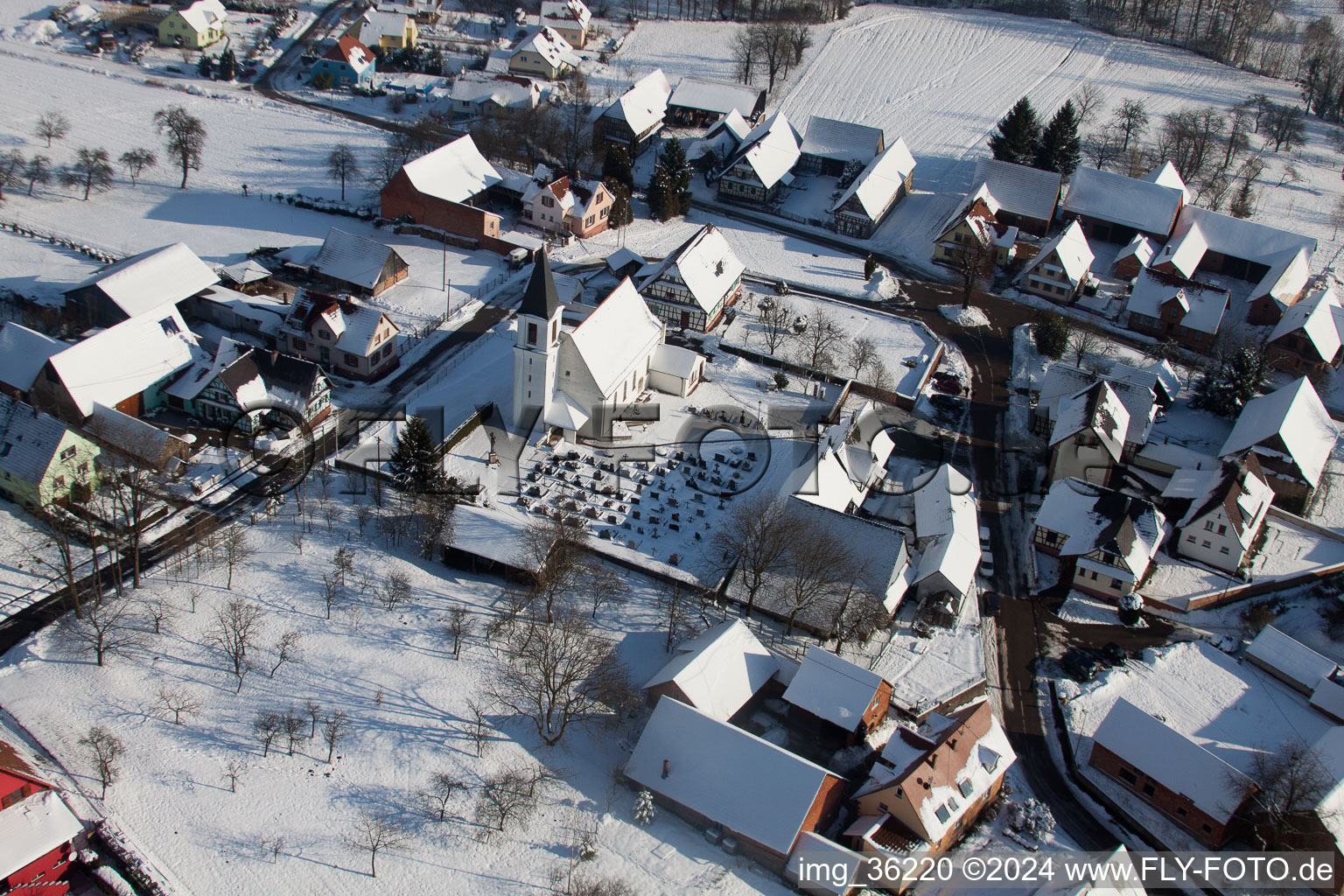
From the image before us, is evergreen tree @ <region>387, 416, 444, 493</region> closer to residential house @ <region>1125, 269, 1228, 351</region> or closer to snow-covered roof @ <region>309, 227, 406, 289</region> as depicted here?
snow-covered roof @ <region>309, 227, 406, 289</region>

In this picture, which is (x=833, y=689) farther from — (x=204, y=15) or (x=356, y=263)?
(x=204, y=15)

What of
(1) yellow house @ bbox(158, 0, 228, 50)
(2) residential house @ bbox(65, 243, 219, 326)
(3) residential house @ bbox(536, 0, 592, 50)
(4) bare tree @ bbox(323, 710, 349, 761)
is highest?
(3) residential house @ bbox(536, 0, 592, 50)

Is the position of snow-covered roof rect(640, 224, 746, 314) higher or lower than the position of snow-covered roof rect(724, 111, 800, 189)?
lower

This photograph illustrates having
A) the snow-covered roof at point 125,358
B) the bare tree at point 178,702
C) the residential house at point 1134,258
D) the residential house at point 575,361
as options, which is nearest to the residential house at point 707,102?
the residential house at point 1134,258

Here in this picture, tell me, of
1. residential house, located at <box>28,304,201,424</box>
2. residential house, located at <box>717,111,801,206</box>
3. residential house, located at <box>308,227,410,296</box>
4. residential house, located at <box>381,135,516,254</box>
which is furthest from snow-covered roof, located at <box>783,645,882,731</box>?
residential house, located at <box>717,111,801,206</box>

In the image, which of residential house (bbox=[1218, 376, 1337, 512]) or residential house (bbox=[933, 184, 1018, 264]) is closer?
residential house (bbox=[1218, 376, 1337, 512])

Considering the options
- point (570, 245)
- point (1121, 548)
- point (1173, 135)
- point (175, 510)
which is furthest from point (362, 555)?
point (1173, 135)

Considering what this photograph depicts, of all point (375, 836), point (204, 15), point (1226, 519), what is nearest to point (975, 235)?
point (1226, 519)
